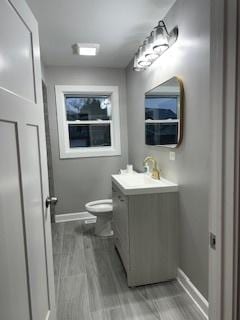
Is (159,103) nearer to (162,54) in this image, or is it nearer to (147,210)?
(162,54)

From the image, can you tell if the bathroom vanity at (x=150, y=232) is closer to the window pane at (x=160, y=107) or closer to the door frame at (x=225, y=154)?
the window pane at (x=160, y=107)

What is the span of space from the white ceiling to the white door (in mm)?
841

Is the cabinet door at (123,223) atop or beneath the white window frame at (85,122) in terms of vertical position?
beneath

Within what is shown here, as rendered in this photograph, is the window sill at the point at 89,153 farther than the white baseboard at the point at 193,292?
Yes

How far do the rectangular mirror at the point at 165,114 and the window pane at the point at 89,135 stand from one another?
111cm

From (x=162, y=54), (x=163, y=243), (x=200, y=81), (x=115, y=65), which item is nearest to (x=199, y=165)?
(x=200, y=81)

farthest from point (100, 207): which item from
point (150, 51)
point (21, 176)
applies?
point (21, 176)

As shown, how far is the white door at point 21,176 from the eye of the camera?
0.79m

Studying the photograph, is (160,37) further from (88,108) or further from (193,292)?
(193,292)

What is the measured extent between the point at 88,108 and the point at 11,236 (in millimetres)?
2978

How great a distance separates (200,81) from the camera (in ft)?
5.08

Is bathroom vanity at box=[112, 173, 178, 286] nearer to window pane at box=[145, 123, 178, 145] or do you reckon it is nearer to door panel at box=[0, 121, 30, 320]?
window pane at box=[145, 123, 178, 145]

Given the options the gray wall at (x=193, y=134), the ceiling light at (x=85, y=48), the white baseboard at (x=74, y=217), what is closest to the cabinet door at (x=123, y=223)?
the gray wall at (x=193, y=134)

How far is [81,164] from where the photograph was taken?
3.50 meters
